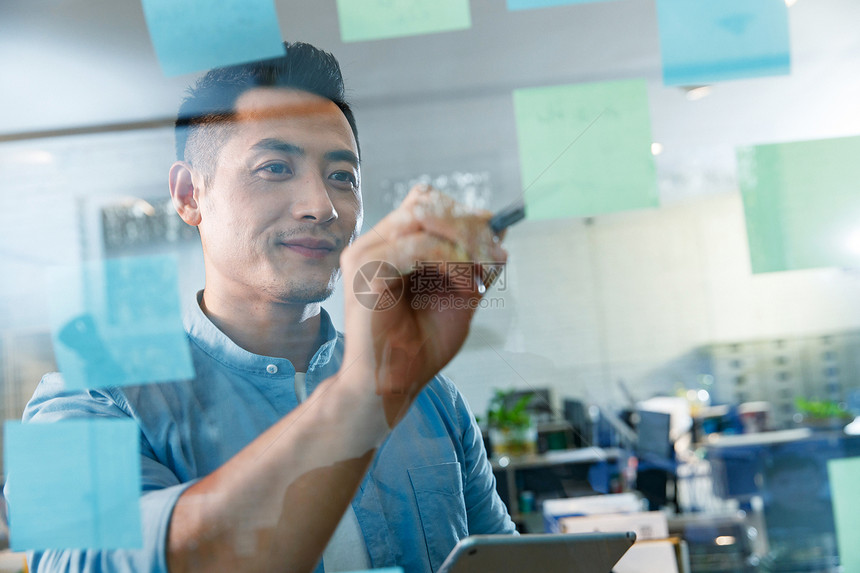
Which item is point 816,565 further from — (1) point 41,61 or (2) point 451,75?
(1) point 41,61

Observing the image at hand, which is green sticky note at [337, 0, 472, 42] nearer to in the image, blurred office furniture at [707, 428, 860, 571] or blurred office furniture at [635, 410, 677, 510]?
blurred office furniture at [707, 428, 860, 571]

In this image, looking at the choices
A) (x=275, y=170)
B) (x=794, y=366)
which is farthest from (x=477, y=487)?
(x=794, y=366)

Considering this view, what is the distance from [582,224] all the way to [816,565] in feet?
2.70

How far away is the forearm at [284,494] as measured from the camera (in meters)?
0.40

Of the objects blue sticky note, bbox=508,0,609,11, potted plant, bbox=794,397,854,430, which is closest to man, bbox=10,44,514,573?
blue sticky note, bbox=508,0,609,11

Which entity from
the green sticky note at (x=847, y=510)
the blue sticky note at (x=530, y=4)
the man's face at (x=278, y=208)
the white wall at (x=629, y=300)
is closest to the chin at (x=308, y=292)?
the man's face at (x=278, y=208)

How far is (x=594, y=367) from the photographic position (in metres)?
0.58

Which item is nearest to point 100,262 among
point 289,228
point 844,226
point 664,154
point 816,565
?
point 289,228

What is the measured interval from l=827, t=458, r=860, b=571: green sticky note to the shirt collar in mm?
617

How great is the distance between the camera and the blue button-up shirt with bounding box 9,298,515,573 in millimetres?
441

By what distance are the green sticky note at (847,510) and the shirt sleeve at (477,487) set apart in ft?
1.42

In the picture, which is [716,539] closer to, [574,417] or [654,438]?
[574,417]

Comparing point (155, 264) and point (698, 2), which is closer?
point (155, 264)

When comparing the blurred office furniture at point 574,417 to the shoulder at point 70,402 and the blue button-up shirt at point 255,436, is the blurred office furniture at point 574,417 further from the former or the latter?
the shoulder at point 70,402
